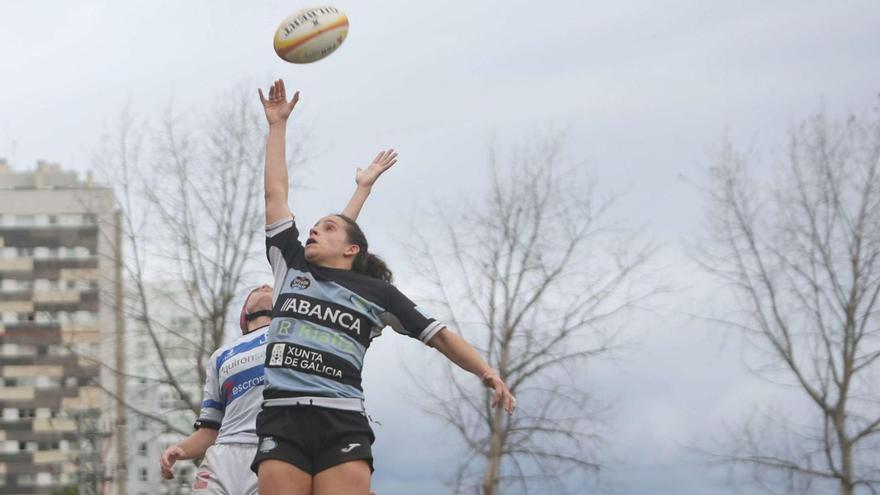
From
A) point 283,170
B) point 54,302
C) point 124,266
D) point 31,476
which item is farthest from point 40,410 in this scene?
point 283,170

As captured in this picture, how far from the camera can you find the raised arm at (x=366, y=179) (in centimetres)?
653

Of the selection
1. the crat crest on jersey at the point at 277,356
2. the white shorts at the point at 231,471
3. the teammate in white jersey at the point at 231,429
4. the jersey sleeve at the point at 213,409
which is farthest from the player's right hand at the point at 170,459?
the crat crest on jersey at the point at 277,356

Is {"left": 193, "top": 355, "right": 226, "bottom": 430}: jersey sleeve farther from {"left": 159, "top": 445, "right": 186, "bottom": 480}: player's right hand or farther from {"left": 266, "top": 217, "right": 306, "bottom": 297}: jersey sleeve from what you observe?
{"left": 266, "top": 217, "right": 306, "bottom": 297}: jersey sleeve

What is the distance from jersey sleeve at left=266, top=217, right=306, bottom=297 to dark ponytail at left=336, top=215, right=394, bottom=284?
0.22 metres

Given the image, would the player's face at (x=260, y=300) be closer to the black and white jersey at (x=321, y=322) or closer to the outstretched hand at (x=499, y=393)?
the black and white jersey at (x=321, y=322)

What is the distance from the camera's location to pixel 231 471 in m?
7.22

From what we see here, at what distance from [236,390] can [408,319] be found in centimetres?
173

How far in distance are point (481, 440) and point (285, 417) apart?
2341cm

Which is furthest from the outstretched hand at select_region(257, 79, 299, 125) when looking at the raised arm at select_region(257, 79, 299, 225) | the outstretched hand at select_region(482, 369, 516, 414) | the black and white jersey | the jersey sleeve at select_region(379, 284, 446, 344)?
the outstretched hand at select_region(482, 369, 516, 414)

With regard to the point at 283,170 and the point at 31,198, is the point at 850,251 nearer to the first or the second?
the point at 283,170

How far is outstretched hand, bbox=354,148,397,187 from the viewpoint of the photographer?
671 cm

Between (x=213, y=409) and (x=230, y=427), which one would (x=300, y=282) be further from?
(x=213, y=409)

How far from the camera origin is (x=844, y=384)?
27844mm

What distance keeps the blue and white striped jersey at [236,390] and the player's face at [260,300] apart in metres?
0.15
